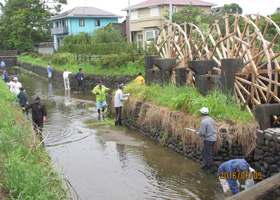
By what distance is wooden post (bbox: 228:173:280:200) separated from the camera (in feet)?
18.3

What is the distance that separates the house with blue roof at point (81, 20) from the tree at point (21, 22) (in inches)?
112

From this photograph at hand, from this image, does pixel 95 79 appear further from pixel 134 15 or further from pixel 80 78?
pixel 134 15

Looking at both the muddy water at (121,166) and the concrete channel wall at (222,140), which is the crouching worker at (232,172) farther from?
the concrete channel wall at (222,140)

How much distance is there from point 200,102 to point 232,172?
3.99 m

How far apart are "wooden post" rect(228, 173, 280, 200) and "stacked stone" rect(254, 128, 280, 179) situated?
4.97 feet

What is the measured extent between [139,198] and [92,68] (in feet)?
72.0

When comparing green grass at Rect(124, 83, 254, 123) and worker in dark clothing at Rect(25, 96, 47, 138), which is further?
worker in dark clothing at Rect(25, 96, 47, 138)

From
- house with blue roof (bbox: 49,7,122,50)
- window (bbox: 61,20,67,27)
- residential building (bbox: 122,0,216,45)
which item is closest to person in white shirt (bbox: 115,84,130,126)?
residential building (bbox: 122,0,216,45)

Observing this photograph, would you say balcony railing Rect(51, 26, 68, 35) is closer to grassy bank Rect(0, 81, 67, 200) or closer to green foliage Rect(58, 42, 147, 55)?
green foliage Rect(58, 42, 147, 55)

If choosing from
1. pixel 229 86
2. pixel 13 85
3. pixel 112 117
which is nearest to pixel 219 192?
pixel 229 86

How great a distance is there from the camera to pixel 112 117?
51.2 ft

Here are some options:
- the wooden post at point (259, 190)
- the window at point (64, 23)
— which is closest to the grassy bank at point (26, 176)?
the wooden post at point (259, 190)

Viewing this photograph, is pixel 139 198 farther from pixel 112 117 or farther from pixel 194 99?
pixel 112 117
